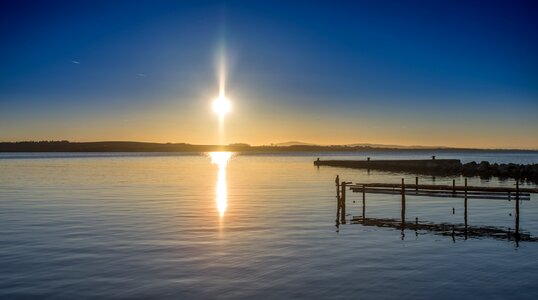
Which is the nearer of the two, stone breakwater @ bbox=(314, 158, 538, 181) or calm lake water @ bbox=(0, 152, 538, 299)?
calm lake water @ bbox=(0, 152, 538, 299)

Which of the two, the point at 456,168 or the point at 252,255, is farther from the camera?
the point at 456,168

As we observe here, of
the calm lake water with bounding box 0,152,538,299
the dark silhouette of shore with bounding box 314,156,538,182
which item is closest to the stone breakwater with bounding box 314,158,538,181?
the dark silhouette of shore with bounding box 314,156,538,182

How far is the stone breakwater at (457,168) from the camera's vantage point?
86438mm

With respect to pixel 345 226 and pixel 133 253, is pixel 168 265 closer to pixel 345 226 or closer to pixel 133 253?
pixel 133 253

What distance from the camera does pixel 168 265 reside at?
2194 centimetres

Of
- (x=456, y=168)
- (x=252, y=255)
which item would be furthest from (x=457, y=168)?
(x=252, y=255)

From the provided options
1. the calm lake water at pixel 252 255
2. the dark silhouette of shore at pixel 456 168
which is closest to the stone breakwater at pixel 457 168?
the dark silhouette of shore at pixel 456 168

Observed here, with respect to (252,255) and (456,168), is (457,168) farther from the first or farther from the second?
(252,255)

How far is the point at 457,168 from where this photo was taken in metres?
103

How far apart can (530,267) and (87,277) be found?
18.5 metres

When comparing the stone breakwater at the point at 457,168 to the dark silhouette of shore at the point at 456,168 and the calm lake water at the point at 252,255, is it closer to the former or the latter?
the dark silhouette of shore at the point at 456,168

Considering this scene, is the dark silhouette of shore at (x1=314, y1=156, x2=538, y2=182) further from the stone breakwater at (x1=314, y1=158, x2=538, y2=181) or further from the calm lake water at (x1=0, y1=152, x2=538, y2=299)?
the calm lake water at (x1=0, y1=152, x2=538, y2=299)

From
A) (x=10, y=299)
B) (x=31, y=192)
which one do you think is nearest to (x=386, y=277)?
(x=10, y=299)

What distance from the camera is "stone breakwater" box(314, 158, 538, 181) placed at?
8644 cm
